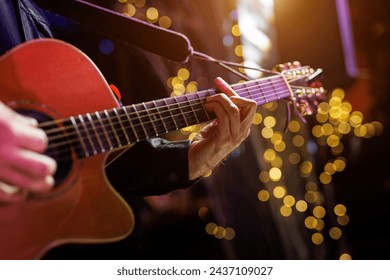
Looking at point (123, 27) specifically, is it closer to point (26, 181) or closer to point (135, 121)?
point (135, 121)

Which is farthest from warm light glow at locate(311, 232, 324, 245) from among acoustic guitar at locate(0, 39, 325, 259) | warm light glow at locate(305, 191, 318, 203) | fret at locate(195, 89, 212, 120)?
acoustic guitar at locate(0, 39, 325, 259)

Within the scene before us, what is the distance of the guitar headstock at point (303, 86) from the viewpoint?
96cm

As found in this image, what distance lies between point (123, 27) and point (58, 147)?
0.42 m

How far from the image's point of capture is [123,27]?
2.90ft

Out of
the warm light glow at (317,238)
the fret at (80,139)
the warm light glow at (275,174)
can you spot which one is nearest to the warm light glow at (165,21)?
the warm light glow at (275,174)

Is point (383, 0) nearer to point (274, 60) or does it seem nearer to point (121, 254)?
point (274, 60)

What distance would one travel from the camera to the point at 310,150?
1728mm

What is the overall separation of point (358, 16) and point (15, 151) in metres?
1.51

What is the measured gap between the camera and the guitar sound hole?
568 mm

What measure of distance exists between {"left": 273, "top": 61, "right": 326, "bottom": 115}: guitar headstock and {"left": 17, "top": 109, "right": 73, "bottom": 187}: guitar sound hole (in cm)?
58

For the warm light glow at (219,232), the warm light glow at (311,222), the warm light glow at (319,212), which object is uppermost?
the warm light glow at (219,232)

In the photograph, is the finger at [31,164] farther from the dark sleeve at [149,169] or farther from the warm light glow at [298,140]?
the warm light glow at [298,140]

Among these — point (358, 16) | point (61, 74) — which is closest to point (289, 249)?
point (358, 16)

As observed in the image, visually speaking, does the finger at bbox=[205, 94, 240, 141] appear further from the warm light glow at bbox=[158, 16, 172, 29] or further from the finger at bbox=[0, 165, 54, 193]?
the warm light glow at bbox=[158, 16, 172, 29]
